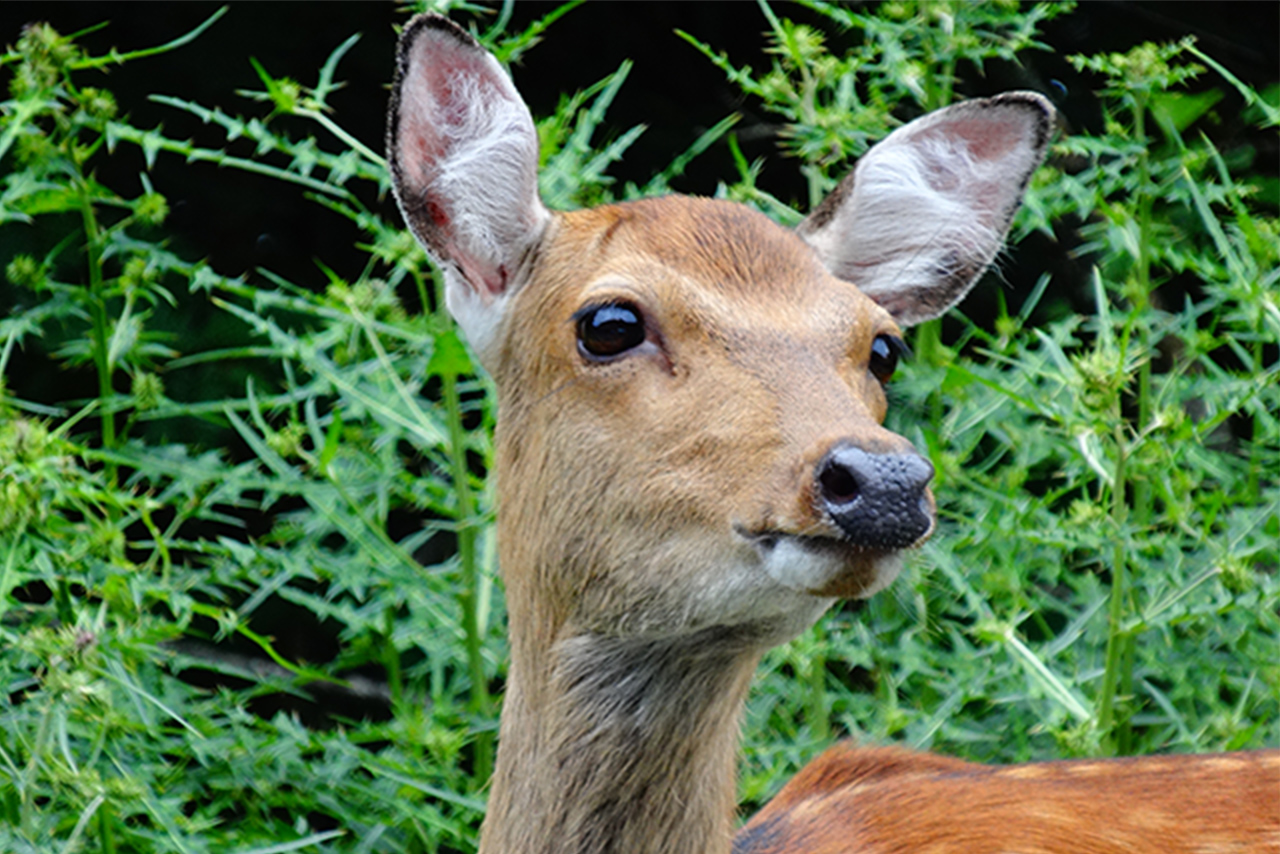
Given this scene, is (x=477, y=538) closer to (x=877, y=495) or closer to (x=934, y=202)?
(x=934, y=202)

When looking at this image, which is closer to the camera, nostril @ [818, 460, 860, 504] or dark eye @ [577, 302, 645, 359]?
nostril @ [818, 460, 860, 504]

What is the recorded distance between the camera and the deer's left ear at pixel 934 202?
3.94 meters

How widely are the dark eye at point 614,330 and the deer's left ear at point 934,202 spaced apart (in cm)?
72

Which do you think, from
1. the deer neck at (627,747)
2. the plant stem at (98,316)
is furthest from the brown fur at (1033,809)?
the plant stem at (98,316)

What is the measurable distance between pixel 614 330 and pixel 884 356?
22.5 inches

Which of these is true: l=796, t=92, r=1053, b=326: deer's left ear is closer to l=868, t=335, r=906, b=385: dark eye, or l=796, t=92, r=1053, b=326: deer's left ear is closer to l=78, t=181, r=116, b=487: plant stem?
l=868, t=335, r=906, b=385: dark eye

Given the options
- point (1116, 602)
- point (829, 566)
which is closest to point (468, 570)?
point (1116, 602)

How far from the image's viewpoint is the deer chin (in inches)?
114

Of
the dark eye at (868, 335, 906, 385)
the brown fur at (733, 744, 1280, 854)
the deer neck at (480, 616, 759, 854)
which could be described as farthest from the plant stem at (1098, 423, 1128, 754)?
the deer neck at (480, 616, 759, 854)

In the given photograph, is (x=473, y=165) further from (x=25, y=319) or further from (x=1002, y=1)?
(x=1002, y=1)

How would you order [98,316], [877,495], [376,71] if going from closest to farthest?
1. [877,495]
2. [98,316]
3. [376,71]

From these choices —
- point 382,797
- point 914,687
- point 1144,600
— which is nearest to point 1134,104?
point 1144,600

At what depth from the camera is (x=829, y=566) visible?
9.50 feet

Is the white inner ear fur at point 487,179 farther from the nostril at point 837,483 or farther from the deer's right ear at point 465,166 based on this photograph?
the nostril at point 837,483
